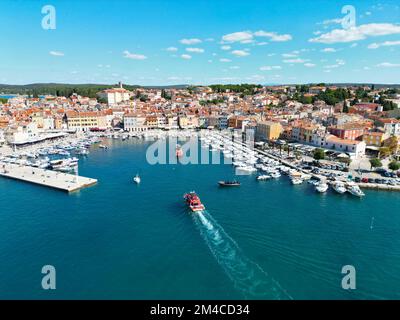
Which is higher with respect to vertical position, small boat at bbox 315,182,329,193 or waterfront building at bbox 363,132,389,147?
waterfront building at bbox 363,132,389,147

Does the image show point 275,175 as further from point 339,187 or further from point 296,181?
point 339,187

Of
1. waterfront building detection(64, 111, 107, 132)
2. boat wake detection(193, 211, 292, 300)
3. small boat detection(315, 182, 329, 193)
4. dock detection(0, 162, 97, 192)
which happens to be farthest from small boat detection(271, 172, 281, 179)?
waterfront building detection(64, 111, 107, 132)

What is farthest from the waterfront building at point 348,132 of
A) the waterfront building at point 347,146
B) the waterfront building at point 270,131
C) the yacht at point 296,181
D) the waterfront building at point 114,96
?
the waterfront building at point 114,96

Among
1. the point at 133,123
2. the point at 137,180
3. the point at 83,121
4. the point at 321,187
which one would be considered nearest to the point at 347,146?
the point at 321,187

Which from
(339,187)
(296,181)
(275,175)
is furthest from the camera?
(275,175)

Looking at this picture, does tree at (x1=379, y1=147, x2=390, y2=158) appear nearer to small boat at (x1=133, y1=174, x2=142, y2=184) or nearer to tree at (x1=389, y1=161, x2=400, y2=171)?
tree at (x1=389, y1=161, x2=400, y2=171)

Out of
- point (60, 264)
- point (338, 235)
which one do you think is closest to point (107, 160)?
point (60, 264)
